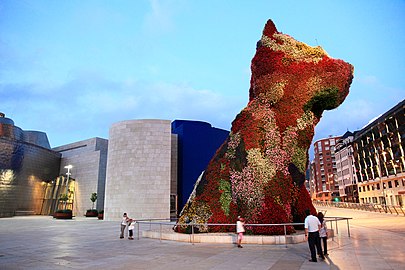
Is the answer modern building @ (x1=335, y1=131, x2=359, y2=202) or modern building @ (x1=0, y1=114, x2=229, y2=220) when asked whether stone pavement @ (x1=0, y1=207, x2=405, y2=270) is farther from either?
modern building @ (x1=335, y1=131, x2=359, y2=202)

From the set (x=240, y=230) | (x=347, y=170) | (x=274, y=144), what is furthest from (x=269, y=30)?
(x=347, y=170)

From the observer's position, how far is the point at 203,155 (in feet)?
131

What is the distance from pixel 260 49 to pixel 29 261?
13.9 m

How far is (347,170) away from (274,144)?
8574 centimetres

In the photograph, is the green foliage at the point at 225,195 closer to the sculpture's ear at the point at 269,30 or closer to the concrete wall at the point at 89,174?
the sculpture's ear at the point at 269,30

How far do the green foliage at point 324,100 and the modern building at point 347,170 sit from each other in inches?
2868

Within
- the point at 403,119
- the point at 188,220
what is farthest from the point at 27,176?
the point at 403,119

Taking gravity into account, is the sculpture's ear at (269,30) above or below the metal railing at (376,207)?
above

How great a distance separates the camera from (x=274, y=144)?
13789 millimetres

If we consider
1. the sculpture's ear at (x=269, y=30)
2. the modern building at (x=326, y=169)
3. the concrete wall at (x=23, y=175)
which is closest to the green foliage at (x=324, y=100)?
the sculpture's ear at (x=269, y=30)

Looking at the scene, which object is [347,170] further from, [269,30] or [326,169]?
[269,30]

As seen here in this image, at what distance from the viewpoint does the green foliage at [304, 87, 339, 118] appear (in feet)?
47.4

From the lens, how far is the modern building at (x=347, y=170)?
3286 inches

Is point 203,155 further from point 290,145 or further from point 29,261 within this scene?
point 29,261
